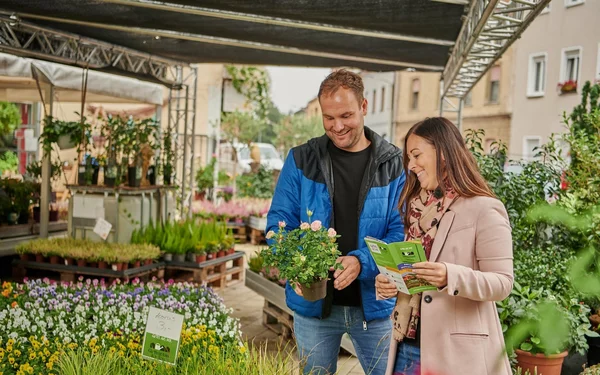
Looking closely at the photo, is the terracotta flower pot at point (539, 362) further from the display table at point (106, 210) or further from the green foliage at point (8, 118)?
the green foliage at point (8, 118)

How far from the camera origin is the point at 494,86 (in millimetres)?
22594

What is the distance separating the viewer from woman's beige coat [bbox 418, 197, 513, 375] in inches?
75.0

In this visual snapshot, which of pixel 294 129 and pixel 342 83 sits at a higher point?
pixel 294 129

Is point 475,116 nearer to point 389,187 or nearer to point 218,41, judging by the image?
point 218,41

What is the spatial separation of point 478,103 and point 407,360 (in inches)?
868

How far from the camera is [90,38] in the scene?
698 centimetres

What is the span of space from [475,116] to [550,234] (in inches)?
739

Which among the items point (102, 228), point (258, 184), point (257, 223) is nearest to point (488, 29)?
point (102, 228)

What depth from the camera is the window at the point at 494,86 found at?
22283mm

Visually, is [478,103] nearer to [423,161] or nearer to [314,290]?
[314,290]

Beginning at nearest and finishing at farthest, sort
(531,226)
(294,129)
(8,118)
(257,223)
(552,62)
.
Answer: (531,226) → (257,223) → (8,118) → (552,62) → (294,129)

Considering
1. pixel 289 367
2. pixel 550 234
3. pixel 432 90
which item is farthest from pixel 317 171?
pixel 432 90

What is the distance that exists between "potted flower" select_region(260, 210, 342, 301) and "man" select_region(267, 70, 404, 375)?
12 centimetres

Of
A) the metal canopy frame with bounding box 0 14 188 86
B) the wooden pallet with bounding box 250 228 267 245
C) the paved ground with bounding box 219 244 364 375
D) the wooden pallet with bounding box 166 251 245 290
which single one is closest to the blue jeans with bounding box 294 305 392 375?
the paved ground with bounding box 219 244 364 375
